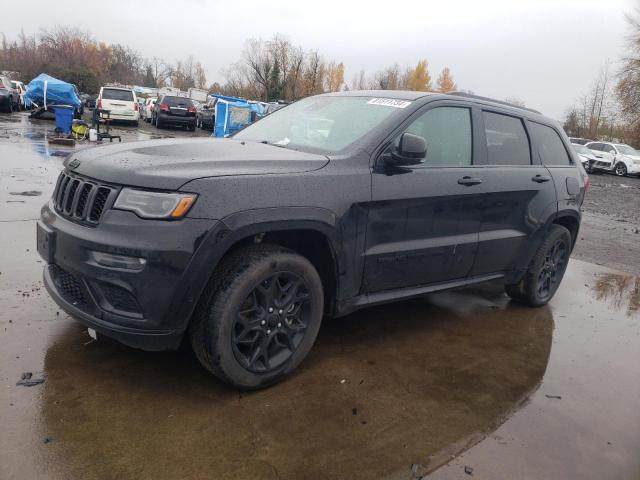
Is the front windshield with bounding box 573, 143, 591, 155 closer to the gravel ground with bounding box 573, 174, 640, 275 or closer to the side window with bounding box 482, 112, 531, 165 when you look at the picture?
the gravel ground with bounding box 573, 174, 640, 275

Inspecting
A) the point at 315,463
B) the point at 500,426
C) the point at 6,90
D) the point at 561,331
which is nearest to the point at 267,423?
the point at 315,463

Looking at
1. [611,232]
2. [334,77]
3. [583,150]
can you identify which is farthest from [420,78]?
[611,232]

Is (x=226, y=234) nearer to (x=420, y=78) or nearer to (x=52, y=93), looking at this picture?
(x=52, y=93)

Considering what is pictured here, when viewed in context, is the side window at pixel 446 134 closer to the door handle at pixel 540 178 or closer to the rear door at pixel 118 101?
the door handle at pixel 540 178

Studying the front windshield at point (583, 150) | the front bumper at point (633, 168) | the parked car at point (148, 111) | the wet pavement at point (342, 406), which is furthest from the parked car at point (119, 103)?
the front bumper at point (633, 168)

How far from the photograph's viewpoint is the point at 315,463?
8.30 ft

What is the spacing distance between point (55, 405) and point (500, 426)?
8.04 feet

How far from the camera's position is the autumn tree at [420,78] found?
244ft

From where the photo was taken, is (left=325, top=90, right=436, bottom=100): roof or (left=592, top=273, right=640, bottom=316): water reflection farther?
(left=592, top=273, right=640, bottom=316): water reflection

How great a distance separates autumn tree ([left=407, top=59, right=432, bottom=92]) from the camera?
244 ft

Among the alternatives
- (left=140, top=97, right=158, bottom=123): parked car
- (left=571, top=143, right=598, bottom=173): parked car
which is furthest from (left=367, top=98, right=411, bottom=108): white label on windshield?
(left=140, top=97, right=158, bottom=123): parked car

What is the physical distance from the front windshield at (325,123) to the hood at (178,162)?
10.2 inches

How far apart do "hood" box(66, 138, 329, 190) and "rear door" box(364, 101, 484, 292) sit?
0.56m

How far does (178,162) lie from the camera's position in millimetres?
2799
